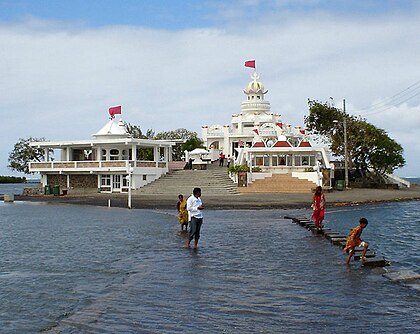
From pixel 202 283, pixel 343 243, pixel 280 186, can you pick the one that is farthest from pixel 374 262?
pixel 280 186

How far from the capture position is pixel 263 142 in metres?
52.1

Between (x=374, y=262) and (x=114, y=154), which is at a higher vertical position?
(x=114, y=154)

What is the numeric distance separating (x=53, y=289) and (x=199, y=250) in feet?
18.1

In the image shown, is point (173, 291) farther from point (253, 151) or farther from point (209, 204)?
point (253, 151)

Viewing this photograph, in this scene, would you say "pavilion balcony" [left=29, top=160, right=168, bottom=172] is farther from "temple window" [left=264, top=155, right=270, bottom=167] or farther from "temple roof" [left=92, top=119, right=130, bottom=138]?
"temple window" [left=264, top=155, right=270, bottom=167]

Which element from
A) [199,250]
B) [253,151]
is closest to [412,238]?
[199,250]

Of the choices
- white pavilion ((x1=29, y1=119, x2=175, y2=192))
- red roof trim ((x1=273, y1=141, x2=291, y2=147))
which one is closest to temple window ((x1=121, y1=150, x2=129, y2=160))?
white pavilion ((x1=29, y1=119, x2=175, y2=192))

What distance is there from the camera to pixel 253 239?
60.1 feet

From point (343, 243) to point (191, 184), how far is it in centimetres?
3085

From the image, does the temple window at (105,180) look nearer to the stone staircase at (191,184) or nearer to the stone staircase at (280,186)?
the stone staircase at (191,184)

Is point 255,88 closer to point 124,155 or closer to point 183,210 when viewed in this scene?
point 124,155

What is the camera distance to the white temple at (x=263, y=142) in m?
49.9

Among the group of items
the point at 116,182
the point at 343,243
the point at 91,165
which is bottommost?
the point at 343,243

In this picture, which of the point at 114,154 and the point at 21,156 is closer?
the point at 114,154
